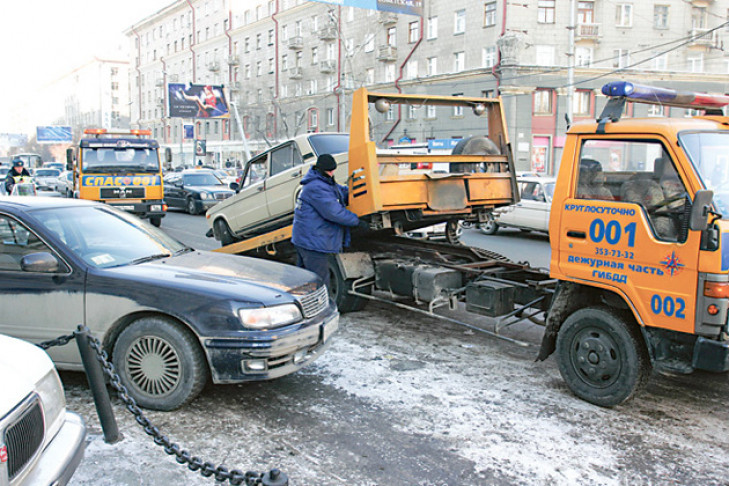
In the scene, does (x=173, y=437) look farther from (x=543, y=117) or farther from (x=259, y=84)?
(x=259, y=84)

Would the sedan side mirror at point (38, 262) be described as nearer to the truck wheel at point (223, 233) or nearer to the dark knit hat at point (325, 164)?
the dark knit hat at point (325, 164)

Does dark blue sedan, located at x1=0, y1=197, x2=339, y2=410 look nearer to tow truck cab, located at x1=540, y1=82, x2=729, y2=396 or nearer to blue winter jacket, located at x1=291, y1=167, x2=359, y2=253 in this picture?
blue winter jacket, located at x1=291, y1=167, x2=359, y2=253

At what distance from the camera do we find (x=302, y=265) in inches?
281

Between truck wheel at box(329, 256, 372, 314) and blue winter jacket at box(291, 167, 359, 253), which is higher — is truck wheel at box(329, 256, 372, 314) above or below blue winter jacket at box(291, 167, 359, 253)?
below

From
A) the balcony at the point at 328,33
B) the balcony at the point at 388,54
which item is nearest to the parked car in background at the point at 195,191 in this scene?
the balcony at the point at 388,54

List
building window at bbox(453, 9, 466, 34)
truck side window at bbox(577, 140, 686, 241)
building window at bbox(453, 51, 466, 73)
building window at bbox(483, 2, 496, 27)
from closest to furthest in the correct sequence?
1. truck side window at bbox(577, 140, 686, 241)
2. building window at bbox(483, 2, 496, 27)
3. building window at bbox(453, 9, 466, 34)
4. building window at bbox(453, 51, 466, 73)

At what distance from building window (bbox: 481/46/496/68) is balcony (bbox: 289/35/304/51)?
21407mm

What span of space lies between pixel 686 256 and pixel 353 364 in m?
2.91

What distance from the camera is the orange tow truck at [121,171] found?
54.3 ft

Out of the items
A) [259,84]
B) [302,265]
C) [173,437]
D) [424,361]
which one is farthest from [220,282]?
[259,84]

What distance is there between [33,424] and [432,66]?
141ft

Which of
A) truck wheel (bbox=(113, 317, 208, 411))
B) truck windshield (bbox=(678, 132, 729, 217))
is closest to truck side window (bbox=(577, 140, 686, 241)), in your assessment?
truck windshield (bbox=(678, 132, 729, 217))

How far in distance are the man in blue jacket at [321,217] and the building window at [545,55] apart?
35.2 metres

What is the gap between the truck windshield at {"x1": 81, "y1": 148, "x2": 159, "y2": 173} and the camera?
16594mm
